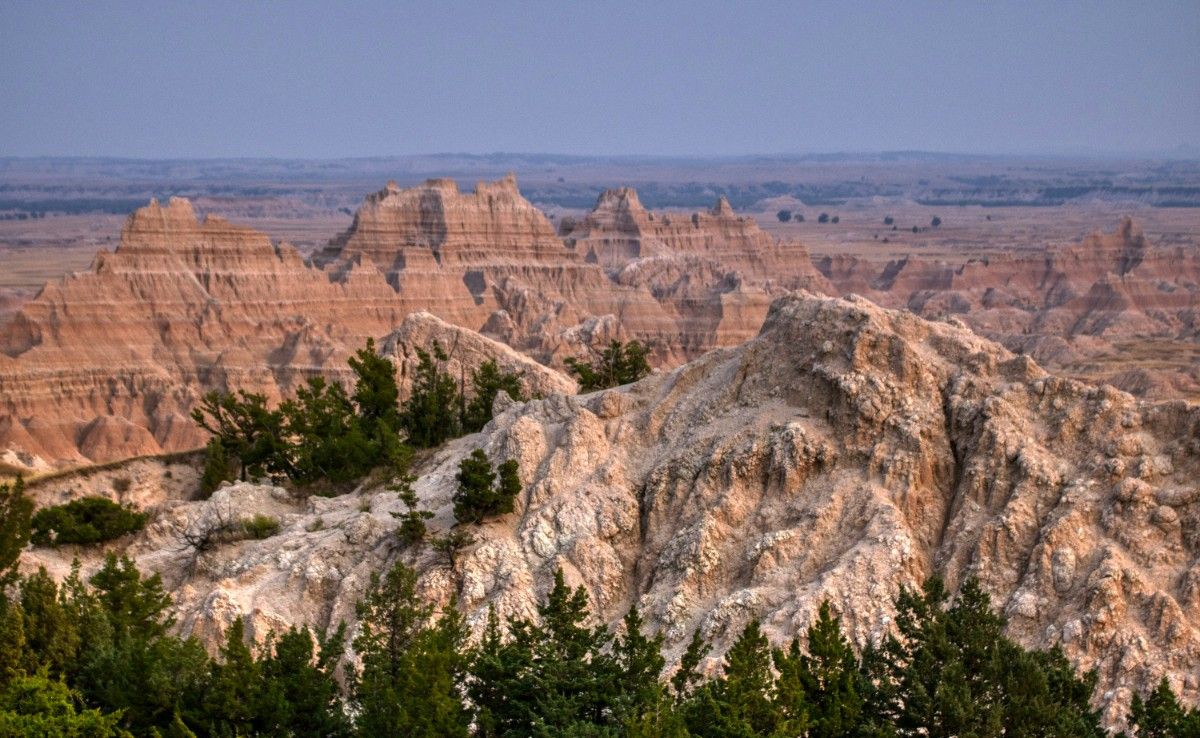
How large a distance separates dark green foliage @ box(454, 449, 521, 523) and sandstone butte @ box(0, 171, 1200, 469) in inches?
1798

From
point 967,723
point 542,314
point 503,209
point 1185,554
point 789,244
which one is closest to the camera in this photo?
point 967,723

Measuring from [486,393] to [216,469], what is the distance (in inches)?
354

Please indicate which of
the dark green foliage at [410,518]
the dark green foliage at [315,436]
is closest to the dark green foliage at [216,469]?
the dark green foliage at [315,436]

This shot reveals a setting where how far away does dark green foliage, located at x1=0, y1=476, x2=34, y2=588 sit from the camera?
122 feet

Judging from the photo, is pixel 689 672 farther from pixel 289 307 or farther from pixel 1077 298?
pixel 1077 298

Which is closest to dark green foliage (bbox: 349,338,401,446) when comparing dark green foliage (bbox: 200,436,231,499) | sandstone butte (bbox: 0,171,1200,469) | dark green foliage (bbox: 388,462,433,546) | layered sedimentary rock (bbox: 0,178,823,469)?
dark green foliage (bbox: 200,436,231,499)

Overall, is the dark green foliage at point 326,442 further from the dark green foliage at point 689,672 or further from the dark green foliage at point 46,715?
the dark green foliage at point 689,672

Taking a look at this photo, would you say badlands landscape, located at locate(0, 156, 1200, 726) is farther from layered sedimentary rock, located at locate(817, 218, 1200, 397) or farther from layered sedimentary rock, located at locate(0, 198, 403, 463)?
layered sedimentary rock, located at locate(817, 218, 1200, 397)

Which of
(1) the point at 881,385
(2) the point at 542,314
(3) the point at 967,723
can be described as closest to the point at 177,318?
(2) the point at 542,314

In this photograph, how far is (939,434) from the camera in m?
33.3

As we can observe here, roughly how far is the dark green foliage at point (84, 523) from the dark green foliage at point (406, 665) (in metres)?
11.5

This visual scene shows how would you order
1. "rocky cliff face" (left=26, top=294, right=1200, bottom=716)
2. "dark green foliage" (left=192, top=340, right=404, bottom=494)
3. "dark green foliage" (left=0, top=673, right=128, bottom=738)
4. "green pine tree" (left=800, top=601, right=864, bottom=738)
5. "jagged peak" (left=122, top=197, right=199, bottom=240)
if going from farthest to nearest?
1. "jagged peak" (left=122, top=197, right=199, bottom=240)
2. "dark green foliage" (left=192, top=340, right=404, bottom=494)
3. "rocky cliff face" (left=26, top=294, right=1200, bottom=716)
4. "dark green foliage" (left=0, top=673, right=128, bottom=738)
5. "green pine tree" (left=800, top=601, right=864, bottom=738)

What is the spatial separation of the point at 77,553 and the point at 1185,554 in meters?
26.0

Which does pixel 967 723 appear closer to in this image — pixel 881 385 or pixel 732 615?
pixel 732 615
